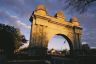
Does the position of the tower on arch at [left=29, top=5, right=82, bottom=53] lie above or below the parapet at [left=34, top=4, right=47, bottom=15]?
below

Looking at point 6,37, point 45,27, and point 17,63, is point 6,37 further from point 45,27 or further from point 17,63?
point 17,63

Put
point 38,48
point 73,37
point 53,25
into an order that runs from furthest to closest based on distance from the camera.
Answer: point 73,37
point 53,25
point 38,48

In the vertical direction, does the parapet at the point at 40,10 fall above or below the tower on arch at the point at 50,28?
above

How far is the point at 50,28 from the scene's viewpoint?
75.5 feet

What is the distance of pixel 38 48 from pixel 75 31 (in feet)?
29.6

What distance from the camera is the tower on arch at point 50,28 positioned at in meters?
21.0

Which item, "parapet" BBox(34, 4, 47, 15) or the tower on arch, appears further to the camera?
"parapet" BBox(34, 4, 47, 15)

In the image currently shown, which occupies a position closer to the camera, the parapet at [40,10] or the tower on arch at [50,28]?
the tower on arch at [50,28]

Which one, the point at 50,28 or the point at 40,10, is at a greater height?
the point at 40,10

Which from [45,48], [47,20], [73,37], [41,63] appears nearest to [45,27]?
[47,20]

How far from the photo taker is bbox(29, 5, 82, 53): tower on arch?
21000mm

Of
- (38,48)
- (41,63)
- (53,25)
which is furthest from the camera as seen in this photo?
(53,25)

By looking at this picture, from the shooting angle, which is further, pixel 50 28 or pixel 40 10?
pixel 50 28

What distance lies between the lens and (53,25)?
23.6 meters
